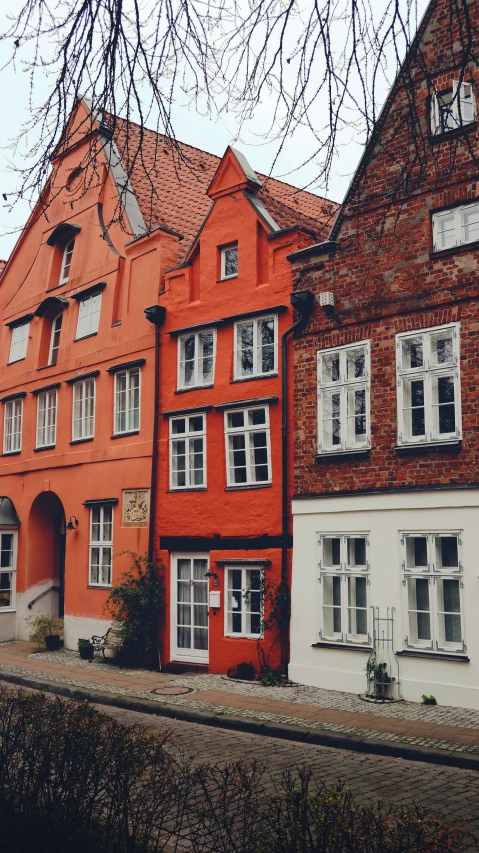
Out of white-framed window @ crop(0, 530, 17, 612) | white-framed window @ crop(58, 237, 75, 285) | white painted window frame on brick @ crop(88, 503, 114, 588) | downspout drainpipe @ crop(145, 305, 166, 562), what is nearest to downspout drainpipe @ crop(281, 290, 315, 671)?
downspout drainpipe @ crop(145, 305, 166, 562)

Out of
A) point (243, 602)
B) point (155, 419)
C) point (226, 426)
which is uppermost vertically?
point (155, 419)

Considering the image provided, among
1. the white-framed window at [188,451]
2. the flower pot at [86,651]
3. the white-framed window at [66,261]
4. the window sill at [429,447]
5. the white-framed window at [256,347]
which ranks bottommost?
the flower pot at [86,651]

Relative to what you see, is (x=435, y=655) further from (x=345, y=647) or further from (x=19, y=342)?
(x=19, y=342)

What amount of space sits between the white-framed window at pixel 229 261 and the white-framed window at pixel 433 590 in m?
7.19

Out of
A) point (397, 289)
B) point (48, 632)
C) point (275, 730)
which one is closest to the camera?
point (275, 730)

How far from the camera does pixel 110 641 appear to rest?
18.8 metres

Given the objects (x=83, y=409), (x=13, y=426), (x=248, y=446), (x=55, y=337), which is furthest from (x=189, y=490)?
(x=13, y=426)

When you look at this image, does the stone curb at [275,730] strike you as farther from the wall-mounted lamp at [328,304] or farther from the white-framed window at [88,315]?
the white-framed window at [88,315]

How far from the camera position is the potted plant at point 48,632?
816 inches

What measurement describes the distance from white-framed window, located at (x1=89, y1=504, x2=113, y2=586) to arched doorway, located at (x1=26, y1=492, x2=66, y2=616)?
280cm

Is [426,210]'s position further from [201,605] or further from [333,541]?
[201,605]

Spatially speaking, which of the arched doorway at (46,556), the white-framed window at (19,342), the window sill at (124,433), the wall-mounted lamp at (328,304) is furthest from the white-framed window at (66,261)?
the wall-mounted lamp at (328,304)

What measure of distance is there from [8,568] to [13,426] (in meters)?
4.22

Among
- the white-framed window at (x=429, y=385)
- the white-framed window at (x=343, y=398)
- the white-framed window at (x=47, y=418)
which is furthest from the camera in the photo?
the white-framed window at (x=47, y=418)
